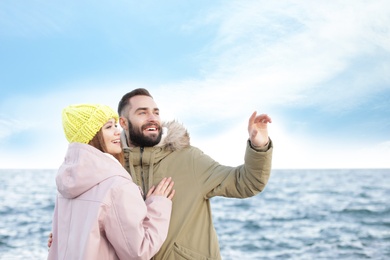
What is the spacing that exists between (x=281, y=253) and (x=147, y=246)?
862cm

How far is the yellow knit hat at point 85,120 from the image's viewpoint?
8.34 ft

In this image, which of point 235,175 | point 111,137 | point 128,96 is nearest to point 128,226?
point 111,137

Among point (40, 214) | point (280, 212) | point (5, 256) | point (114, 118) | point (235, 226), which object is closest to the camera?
point (114, 118)

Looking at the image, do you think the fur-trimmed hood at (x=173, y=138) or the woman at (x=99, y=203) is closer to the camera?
the woman at (x=99, y=203)

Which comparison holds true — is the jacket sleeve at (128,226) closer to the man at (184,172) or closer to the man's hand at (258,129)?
the man at (184,172)

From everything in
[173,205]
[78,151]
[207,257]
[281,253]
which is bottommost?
[281,253]

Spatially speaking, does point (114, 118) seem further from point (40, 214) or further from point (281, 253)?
point (40, 214)

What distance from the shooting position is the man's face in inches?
121

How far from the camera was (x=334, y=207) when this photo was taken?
1789 centimetres

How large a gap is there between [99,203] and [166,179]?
0.65m

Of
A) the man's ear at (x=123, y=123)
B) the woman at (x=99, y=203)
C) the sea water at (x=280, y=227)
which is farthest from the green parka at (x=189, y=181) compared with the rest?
the sea water at (x=280, y=227)

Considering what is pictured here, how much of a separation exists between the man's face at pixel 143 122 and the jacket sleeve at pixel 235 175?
0.31 meters

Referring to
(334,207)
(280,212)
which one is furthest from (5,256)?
(334,207)

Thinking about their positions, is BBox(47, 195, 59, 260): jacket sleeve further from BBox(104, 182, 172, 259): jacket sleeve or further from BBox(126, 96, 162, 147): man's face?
BBox(126, 96, 162, 147): man's face
